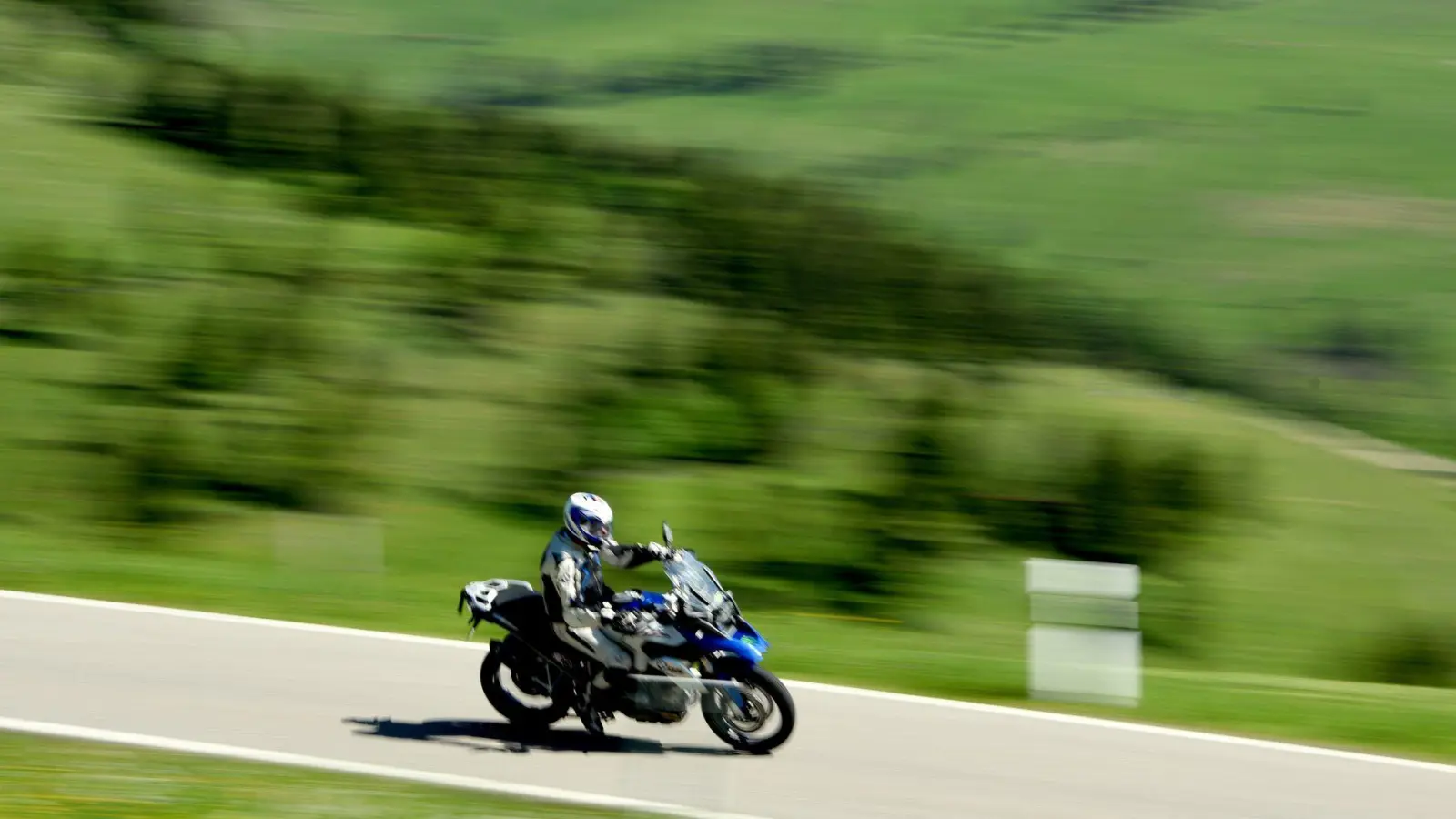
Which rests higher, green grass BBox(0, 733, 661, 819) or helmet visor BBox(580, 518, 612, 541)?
helmet visor BBox(580, 518, 612, 541)

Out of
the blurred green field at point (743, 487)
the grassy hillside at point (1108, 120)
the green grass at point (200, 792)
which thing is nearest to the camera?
the green grass at point (200, 792)

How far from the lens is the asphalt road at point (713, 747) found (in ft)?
29.4

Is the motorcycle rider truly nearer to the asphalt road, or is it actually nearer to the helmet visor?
the helmet visor

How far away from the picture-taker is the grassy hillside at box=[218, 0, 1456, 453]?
2998cm

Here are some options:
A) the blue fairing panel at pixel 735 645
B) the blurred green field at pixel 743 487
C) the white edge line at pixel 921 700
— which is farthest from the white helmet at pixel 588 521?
the blurred green field at pixel 743 487

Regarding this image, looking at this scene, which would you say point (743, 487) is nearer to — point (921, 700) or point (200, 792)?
point (921, 700)

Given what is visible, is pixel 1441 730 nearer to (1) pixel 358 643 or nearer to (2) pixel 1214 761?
(2) pixel 1214 761

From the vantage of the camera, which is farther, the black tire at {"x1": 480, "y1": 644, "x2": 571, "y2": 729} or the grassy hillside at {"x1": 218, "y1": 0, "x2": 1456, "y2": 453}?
the grassy hillside at {"x1": 218, "y1": 0, "x2": 1456, "y2": 453}

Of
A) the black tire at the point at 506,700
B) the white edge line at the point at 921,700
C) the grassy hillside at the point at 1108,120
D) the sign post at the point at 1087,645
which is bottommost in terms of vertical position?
the black tire at the point at 506,700

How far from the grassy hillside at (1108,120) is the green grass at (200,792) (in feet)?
68.9

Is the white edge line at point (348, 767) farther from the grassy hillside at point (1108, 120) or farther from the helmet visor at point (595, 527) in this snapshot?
the grassy hillside at point (1108, 120)

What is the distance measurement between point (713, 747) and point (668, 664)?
69 cm

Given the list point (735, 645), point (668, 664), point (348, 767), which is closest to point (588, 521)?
point (668, 664)

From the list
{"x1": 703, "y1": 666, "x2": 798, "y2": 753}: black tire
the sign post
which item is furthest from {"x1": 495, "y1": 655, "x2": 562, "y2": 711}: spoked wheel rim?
the sign post
